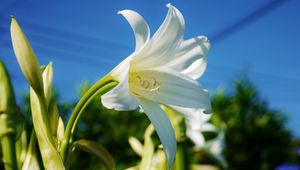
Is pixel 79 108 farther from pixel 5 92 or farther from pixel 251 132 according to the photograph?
pixel 251 132

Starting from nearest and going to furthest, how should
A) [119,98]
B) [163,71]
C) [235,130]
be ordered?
[119,98] → [163,71] → [235,130]

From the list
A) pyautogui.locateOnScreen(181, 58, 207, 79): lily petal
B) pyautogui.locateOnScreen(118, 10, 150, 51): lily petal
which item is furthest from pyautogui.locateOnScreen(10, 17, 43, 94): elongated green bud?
pyautogui.locateOnScreen(181, 58, 207, 79): lily petal

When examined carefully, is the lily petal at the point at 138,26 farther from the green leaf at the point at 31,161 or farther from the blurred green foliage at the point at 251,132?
the blurred green foliage at the point at 251,132

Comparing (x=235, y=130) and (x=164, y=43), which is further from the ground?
(x=235, y=130)

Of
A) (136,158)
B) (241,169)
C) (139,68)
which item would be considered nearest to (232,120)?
(241,169)

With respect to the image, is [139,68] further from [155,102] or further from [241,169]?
[241,169]

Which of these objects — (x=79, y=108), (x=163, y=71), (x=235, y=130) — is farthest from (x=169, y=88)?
(x=235, y=130)

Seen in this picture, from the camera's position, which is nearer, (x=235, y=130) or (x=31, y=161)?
(x=31, y=161)
